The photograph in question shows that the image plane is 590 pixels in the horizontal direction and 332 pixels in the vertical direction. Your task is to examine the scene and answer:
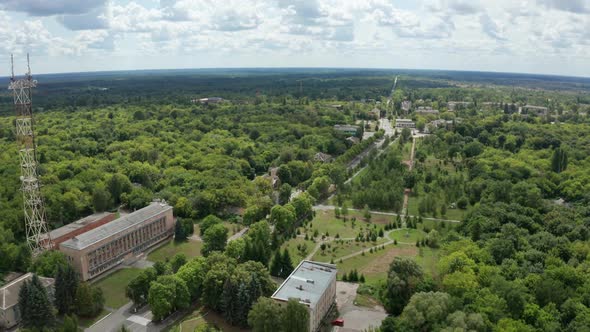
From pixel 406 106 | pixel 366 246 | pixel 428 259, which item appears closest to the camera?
pixel 428 259

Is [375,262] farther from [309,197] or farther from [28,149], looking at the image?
[28,149]

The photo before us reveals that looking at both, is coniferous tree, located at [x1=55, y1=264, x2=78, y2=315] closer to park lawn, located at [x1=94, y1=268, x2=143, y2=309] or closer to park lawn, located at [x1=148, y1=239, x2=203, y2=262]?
park lawn, located at [x1=94, y1=268, x2=143, y2=309]

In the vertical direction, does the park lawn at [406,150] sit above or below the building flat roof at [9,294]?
above

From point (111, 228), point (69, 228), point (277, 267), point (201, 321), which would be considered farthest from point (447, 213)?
point (69, 228)

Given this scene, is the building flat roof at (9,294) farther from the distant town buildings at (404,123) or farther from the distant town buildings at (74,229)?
the distant town buildings at (404,123)

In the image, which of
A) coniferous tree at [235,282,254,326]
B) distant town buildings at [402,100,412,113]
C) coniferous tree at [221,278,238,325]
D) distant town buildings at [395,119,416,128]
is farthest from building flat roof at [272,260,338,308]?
distant town buildings at [402,100,412,113]

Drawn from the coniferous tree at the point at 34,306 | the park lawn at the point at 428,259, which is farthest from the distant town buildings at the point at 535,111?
the coniferous tree at the point at 34,306
